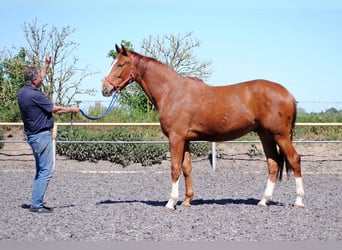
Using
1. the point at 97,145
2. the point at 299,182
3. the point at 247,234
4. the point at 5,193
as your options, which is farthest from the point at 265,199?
the point at 97,145

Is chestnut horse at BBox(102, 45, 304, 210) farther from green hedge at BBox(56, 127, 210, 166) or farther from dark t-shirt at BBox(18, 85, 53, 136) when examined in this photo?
green hedge at BBox(56, 127, 210, 166)

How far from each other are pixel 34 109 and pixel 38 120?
14 cm

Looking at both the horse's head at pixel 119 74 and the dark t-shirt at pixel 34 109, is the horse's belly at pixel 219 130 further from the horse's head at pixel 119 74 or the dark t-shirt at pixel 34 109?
the dark t-shirt at pixel 34 109

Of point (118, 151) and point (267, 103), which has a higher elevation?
point (267, 103)

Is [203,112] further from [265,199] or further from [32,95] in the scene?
[32,95]

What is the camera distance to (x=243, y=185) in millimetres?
9406

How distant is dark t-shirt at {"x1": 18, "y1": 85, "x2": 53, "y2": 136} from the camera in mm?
5918

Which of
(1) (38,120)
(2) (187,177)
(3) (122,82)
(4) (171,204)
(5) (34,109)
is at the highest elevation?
(3) (122,82)

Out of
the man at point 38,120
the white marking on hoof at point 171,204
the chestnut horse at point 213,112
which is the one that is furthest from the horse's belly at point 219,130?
the man at point 38,120

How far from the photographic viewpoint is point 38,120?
598 centimetres

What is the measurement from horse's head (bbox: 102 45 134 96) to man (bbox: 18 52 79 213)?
841 millimetres

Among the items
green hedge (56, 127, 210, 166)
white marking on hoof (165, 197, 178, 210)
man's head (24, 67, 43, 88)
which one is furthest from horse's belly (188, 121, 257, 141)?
green hedge (56, 127, 210, 166)

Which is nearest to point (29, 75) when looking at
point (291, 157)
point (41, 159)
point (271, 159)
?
point (41, 159)

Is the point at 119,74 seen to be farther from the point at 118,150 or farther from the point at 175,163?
the point at 118,150
